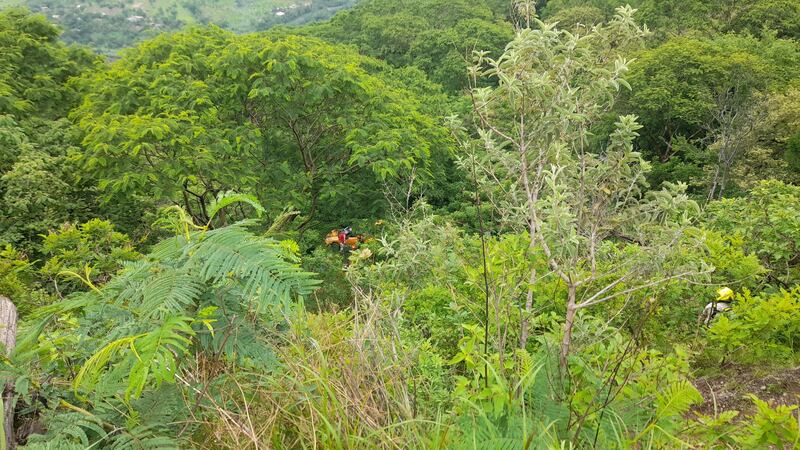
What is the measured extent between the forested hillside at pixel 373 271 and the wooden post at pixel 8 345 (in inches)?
0.5

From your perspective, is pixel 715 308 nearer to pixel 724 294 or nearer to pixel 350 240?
pixel 724 294

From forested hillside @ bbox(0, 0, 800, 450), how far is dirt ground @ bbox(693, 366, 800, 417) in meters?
0.02

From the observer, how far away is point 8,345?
196 centimetres

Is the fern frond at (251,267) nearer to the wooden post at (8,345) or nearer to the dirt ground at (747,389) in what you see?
the wooden post at (8,345)

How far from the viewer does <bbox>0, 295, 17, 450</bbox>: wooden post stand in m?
1.63

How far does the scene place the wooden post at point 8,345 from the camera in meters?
1.63

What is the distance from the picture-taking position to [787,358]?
12.9 feet

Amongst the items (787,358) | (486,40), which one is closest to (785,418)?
(787,358)

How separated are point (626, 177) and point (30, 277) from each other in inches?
352

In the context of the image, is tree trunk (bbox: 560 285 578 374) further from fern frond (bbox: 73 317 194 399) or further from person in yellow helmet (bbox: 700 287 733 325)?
person in yellow helmet (bbox: 700 287 733 325)

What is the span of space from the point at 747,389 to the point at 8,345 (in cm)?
429

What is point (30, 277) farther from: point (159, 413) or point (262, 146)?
point (159, 413)

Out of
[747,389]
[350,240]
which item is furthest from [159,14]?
[747,389]

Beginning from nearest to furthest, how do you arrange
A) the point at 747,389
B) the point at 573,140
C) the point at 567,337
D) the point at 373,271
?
1. the point at 567,337
2. the point at 573,140
3. the point at 747,389
4. the point at 373,271
